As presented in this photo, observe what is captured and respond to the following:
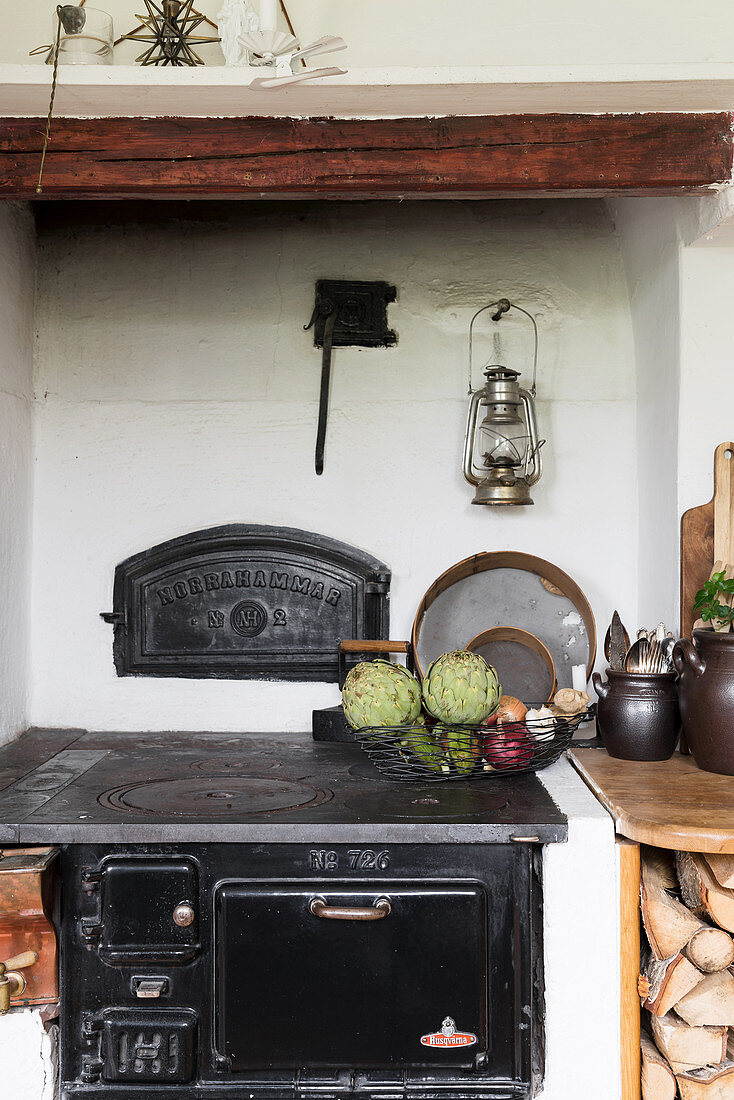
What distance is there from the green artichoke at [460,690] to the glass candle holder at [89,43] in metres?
1.24

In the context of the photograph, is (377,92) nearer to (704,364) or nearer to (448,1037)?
(704,364)

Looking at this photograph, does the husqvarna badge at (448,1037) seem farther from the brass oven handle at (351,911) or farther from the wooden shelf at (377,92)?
the wooden shelf at (377,92)

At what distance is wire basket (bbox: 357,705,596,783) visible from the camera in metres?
1.85

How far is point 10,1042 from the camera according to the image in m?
1.59

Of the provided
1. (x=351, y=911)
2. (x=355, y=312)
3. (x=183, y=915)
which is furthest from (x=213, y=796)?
(x=355, y=312)

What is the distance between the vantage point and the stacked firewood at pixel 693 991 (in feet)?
5.17

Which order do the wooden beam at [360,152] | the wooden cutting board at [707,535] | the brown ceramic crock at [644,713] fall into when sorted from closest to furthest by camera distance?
the wooden beam at [360,152], the brown ceramic crock at [644,713], the wooden cutting board at [707,535]

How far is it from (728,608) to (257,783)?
97 cm

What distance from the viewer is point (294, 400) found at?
2525mm

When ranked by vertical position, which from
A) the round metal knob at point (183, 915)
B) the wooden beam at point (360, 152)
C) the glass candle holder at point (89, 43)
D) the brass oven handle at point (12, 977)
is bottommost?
the brass oven handle at point (12, 977)

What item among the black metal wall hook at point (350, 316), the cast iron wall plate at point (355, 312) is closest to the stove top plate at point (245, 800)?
the black metal wall hook at point (350, 316)

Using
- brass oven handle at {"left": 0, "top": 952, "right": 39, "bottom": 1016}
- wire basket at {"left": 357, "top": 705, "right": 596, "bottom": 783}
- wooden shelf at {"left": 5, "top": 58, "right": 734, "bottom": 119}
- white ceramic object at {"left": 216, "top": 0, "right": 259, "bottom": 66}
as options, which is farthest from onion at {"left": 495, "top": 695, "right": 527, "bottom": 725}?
white ceramic object at {"left": 216, "top": 0, "right": 259, "bottom": 66}

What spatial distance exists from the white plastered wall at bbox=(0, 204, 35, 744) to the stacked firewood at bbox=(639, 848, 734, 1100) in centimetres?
150

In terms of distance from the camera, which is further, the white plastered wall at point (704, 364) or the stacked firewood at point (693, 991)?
the white plastered wall at point (704, 364)
